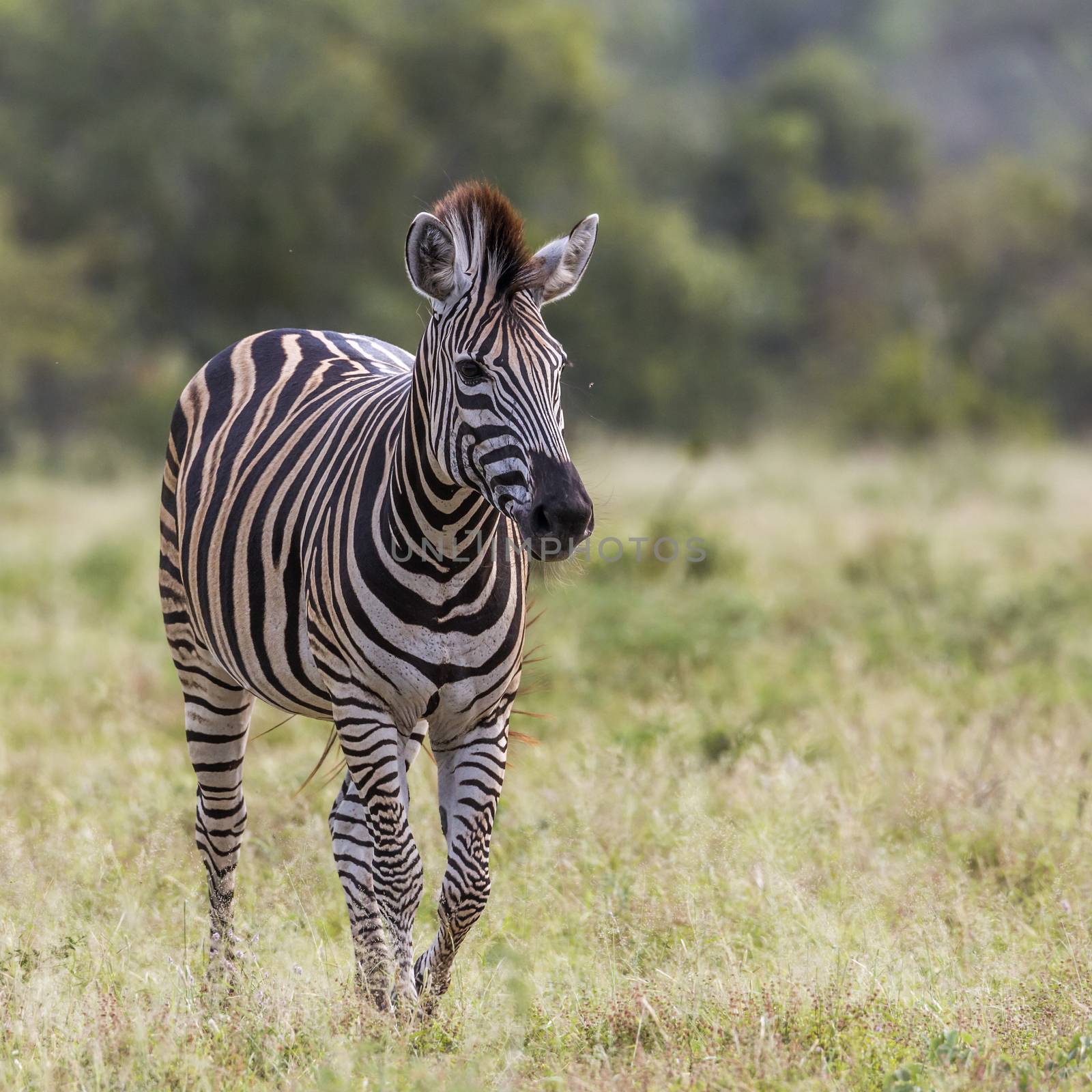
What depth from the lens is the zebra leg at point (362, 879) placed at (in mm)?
3807

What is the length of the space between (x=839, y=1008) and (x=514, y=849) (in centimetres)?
179

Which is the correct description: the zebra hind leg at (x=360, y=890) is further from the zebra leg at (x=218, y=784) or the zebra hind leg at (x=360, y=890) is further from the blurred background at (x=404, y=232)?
the blurred background at (x=404, y=232)

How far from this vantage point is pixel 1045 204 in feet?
104

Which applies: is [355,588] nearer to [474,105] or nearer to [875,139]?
[474,105]

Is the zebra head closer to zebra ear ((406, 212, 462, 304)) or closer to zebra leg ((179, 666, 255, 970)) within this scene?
zebra ear ((406, 212, 462, 304))

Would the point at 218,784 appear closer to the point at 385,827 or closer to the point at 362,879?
the point at 362,879

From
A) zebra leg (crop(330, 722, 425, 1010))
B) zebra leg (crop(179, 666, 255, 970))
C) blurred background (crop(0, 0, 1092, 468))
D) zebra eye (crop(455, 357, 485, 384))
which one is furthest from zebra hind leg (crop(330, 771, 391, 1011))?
blurred background (crop(0, 0, 1092, 468))

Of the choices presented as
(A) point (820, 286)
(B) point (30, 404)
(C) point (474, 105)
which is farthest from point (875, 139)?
(B) point (30, 404)

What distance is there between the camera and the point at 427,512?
11.8ft

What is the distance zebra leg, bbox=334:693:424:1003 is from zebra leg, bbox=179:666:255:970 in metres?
0.71

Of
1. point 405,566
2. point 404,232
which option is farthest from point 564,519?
point 404,232

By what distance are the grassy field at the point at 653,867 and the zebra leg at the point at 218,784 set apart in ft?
0.45

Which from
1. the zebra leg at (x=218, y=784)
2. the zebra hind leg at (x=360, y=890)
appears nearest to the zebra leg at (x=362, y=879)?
the zebra hind leg at (x=360, y=890)

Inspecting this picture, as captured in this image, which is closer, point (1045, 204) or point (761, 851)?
point (761, 851)
